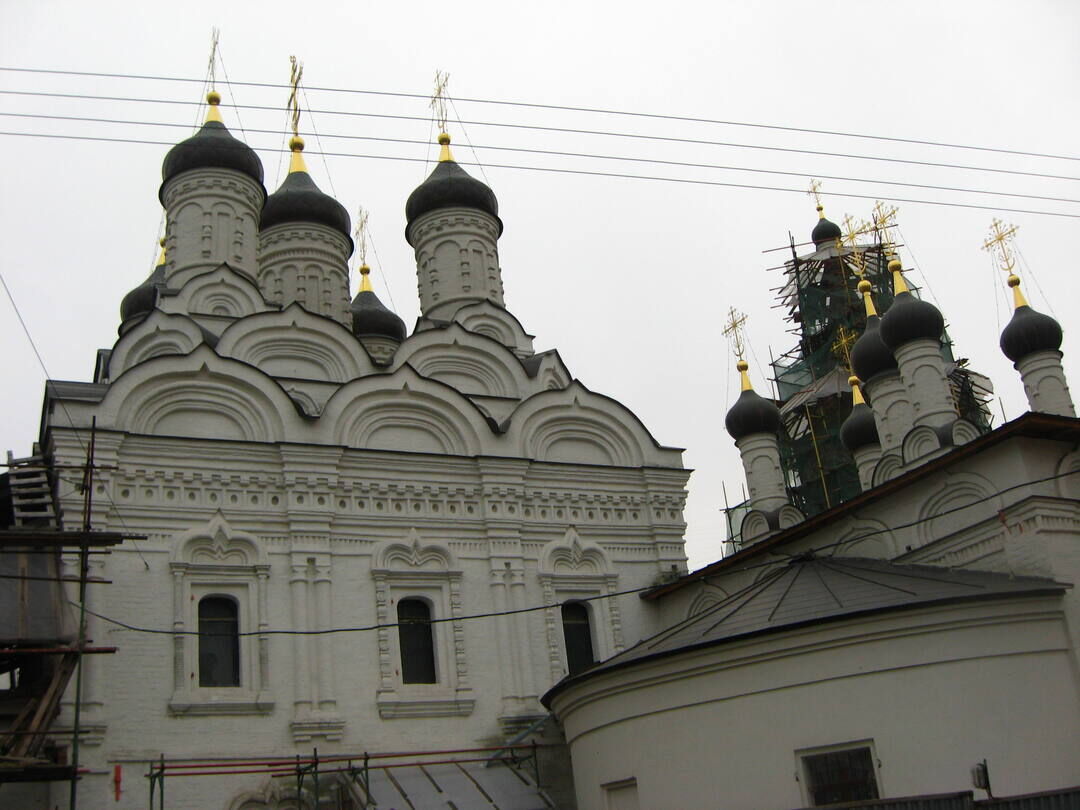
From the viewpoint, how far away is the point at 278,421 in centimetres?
1311

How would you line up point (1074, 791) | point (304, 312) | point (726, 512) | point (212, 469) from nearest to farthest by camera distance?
point (1074, 791) → point (212, 469) → point (304, 312) → point (726, 512)

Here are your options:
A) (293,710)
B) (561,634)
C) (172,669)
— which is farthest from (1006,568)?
(172,669)

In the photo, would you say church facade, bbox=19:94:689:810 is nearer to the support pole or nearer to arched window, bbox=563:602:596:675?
arched window, bbox=563:602:596:675

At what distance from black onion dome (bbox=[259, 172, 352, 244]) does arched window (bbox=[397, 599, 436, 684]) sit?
293 inches

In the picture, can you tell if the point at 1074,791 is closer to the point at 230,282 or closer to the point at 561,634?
the point at 561,634

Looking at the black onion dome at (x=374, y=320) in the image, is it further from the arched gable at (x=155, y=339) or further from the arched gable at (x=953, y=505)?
the arched gable at (x=953, y=505)

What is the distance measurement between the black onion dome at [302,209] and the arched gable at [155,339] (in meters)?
3.66

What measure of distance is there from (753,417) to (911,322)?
322 centimetres

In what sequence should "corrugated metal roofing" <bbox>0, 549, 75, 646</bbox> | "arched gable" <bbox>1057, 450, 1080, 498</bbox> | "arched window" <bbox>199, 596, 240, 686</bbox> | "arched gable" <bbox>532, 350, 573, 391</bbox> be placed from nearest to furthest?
1. "corrugated metal roofing" <bbox>0, 549, 75, 646</bbox>
2. "arched gable" <bbox>1057, 450, 1080, 498</bbox>
3. "arched window" <bbox>199, 596, 240, 686</bbox>
4. "arched gable" <bbox>532, 350, 573, 391</bbox>

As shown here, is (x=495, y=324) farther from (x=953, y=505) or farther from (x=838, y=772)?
(x=838, y=772)

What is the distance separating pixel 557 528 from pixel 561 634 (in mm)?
1282

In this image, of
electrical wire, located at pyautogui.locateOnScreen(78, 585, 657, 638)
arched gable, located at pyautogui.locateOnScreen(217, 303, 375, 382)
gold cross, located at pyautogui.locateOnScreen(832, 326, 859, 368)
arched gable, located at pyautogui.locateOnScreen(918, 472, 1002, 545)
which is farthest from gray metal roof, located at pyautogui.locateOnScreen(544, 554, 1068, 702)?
gold cross, located at pyautogui.locateOnScreen(832, 326, 859, 368)

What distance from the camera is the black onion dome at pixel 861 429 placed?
18.0 m

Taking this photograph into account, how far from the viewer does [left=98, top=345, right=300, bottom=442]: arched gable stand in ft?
A: 41.2
